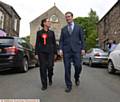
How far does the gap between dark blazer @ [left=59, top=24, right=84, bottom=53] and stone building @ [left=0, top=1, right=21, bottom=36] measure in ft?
96.3

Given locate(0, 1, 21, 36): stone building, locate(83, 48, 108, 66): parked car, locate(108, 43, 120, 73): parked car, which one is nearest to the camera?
locate(108, 43, 120, 73): parked car

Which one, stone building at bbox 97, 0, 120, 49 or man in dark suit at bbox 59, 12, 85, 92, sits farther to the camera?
stone building at bbox 97, 0, 120, 49

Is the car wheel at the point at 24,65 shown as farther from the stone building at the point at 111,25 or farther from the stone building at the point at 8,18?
the stone building at the point at 8,18

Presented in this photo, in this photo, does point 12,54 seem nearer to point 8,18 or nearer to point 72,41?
point 72,41

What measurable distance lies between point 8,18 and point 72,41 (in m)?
34.4

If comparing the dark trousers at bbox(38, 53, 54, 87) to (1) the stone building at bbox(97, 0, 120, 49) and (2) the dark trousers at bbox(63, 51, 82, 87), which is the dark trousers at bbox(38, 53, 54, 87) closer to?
(2) the dark trousers at bbox(63, 51, 82, 87)

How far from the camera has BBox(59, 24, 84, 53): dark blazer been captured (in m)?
8.44

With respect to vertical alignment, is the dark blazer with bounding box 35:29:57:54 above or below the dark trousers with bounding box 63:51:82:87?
above

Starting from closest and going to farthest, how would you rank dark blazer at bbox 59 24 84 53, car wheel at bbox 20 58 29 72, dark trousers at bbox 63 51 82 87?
dark trousers at bbox 63 51 82 87, dark blazer at bbox 59 24 84 53, car wheel at bbox 20 58 29 72

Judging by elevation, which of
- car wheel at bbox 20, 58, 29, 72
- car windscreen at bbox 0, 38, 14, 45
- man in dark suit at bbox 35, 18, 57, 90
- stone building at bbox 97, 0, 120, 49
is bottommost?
car wheel at bbox 20, 58, 29, 72

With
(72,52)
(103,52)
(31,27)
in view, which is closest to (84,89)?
(72,52)

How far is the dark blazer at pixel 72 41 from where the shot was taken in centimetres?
844

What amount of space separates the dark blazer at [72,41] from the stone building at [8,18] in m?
29.3

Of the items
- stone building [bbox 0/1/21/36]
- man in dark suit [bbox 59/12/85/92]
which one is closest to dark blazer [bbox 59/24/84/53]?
man in dark suit [bbox 59/12/85/92]
